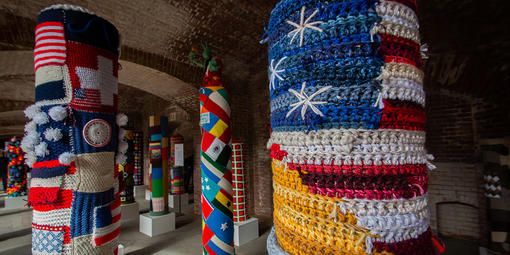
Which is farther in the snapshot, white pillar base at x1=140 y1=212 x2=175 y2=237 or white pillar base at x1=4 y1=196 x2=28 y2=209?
white pillar base at x1=4 y1=196 x2=28 y2=209

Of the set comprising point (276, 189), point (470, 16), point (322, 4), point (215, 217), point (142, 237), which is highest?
point (470, 16)

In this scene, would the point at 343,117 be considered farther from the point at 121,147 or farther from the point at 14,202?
the point at 14,202

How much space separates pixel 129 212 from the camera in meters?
5.38

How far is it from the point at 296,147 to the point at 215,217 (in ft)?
5.15

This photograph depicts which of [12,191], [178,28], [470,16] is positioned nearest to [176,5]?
[178,28]

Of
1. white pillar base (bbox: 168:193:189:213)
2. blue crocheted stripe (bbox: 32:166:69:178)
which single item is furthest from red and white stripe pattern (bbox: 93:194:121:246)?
white pillar base (bbox: 168:193:189:213)

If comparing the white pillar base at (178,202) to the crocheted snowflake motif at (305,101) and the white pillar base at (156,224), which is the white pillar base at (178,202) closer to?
the white pillar base at (156,224)

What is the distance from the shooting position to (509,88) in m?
2.67

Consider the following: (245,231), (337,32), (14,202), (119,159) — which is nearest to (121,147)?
(119,159)

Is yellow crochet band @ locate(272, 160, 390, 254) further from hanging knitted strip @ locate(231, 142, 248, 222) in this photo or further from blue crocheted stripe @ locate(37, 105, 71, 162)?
hanging knitted strip @ locate(231, 142, 248, 222)

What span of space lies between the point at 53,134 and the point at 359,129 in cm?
130

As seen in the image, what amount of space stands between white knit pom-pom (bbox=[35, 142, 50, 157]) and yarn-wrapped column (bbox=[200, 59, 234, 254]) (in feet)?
3.56

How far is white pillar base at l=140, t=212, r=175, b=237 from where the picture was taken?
14.1 ft

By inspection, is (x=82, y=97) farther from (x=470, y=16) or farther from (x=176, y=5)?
(x=470, y=16)
